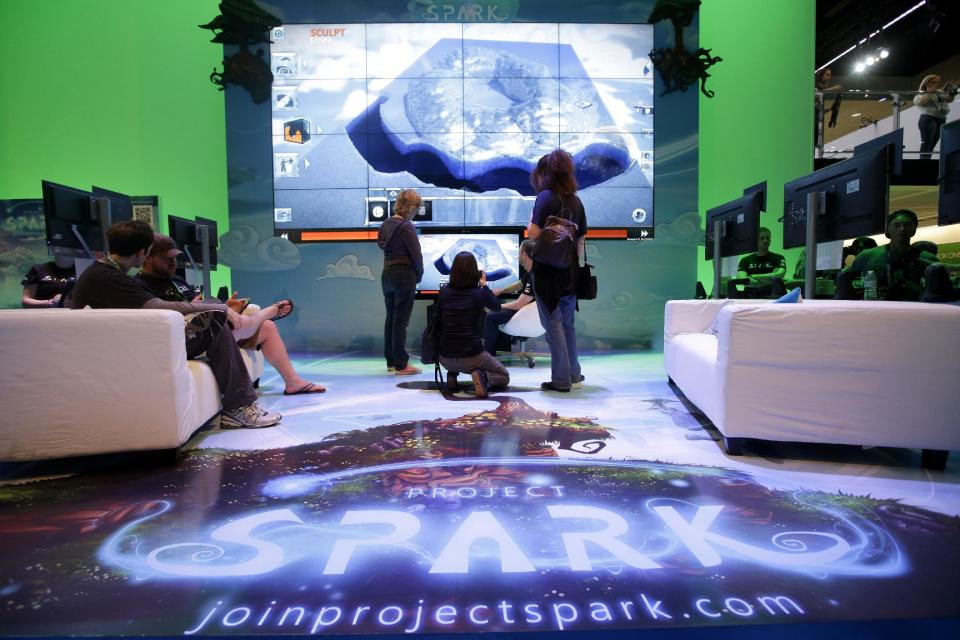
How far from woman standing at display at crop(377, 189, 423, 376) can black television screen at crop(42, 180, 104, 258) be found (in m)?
1.99

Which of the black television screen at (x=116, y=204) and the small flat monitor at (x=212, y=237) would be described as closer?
the black television screen at (x=116, y=204)

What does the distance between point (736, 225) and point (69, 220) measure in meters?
4.50

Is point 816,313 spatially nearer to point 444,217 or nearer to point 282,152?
point 444,217

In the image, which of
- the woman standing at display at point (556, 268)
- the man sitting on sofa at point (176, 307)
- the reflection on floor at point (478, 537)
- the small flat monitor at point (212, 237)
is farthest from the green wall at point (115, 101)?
the reflection on floor at point (478, 537)

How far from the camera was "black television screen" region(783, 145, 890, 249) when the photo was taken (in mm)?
2820

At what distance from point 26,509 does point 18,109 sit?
642 cm

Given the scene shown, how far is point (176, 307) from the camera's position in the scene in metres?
2.73

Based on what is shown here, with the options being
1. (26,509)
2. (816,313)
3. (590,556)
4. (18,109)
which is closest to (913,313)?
(816,313)

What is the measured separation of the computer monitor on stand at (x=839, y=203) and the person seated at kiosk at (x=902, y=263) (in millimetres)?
1016

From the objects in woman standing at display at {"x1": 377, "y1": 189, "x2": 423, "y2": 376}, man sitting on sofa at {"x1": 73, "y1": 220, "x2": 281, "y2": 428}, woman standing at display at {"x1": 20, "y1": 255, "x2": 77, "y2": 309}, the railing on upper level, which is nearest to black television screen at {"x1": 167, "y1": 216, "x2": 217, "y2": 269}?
woman standing at display at {"x1": 20, "y1": 255, "x2": 77, "y2": 309}

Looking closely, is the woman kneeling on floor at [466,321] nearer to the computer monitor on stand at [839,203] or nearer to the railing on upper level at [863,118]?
the computer monitor on stand at [839,203]

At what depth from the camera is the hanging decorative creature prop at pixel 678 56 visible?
612 centimetres

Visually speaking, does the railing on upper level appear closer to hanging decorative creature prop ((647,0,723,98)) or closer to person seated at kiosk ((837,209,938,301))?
hanging decorative creature prop ((647,0,723,98))

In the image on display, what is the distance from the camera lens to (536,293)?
392cm
